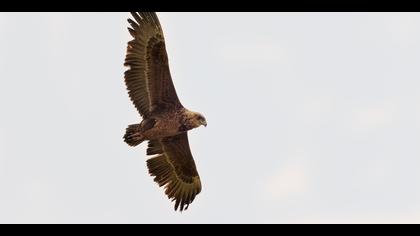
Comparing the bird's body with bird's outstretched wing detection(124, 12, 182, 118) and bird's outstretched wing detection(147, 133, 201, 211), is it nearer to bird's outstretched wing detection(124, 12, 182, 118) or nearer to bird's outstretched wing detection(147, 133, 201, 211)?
bird's outstretched wing detection(124, 12, 182, 118)

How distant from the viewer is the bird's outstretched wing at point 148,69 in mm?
17344

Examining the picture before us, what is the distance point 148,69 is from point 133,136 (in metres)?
1.61

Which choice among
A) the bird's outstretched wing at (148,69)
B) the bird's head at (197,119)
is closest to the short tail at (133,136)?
the bird's outstretched wing at (148,69)

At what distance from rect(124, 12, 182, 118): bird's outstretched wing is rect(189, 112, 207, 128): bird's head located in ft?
1.45

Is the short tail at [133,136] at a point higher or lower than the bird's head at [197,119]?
lower

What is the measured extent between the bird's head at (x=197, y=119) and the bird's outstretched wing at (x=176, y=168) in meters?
1.35

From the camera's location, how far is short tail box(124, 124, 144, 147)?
17.3m

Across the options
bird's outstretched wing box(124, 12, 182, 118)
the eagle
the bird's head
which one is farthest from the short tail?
the bird's head

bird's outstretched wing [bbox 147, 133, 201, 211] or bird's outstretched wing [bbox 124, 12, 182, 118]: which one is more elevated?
bird's outstretched wing [bbox 124, 12, 182, 118]

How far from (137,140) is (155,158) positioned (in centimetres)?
168

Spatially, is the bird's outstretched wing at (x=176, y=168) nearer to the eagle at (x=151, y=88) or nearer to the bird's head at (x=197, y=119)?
the eagle at (x=151, y=88)

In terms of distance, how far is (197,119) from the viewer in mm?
17578
